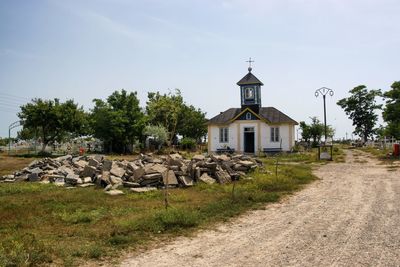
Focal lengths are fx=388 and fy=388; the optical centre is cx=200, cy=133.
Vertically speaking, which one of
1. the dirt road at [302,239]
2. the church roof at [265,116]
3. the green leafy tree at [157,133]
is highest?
the church roof at [265,116]

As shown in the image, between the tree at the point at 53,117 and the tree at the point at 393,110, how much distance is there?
30.1 m

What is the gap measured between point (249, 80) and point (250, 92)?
1.24 metres

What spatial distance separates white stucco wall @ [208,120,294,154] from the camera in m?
38.4

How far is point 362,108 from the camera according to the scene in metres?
64.8

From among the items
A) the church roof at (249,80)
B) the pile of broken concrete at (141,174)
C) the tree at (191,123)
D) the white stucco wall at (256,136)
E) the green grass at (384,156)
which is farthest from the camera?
the tree at (191,123)

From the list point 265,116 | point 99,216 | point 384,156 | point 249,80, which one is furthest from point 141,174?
point 249,80

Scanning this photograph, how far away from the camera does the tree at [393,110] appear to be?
3316cm

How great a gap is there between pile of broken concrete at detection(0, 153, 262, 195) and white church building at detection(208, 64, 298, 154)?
19473 millimetres

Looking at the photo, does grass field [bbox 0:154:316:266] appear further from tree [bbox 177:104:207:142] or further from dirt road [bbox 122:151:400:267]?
tree [bbox 177:104:207:142]

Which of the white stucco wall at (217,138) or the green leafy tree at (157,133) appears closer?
the white stucco wall at (217,138)

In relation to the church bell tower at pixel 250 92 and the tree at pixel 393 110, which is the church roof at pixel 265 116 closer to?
the church bell tower at pixel 250 92

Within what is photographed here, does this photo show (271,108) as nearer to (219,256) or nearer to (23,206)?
(23,206)

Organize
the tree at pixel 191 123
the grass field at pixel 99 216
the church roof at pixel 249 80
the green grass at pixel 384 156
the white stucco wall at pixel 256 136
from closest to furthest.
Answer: the grass field at pixel 99 216 → the green grass at pixel 384 156 → the white stucco wall at pixel 256 136 → the church roof at pixel 249 80 → the tree at pixel 191 123

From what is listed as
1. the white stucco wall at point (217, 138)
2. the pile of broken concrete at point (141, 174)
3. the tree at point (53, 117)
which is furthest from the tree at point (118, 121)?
the pile of broken concrete at point (141, 174)
